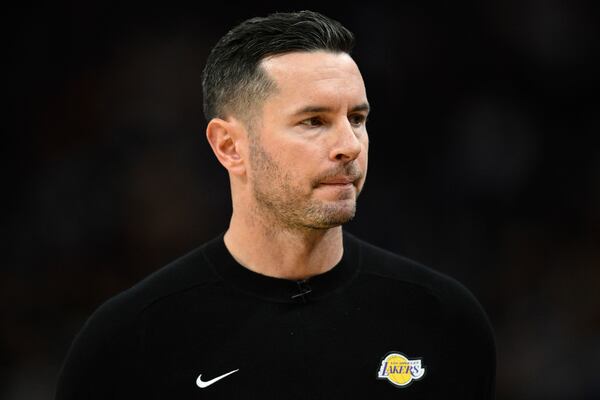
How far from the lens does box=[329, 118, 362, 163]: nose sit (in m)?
2.54

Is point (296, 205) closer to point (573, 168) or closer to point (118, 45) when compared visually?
point (118, 45)

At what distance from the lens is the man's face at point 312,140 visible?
255cm

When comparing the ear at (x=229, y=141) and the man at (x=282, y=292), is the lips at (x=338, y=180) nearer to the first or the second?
the man at (x=282, y=292)

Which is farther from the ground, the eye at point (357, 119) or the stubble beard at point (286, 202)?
the eye at point (357, 119)

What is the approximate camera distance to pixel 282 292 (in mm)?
2744

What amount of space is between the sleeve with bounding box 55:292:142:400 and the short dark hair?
736 mm

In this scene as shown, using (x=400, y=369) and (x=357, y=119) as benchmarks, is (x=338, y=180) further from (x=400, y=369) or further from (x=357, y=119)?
(x=400, y=369)

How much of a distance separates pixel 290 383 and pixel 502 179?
12.1ft

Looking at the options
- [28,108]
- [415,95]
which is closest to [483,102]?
[415,95]

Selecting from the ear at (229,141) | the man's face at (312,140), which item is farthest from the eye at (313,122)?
the ear at (229,141)

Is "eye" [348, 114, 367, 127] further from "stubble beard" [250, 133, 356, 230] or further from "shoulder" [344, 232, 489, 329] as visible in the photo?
"shoulder" [344, 232, 489, 329]

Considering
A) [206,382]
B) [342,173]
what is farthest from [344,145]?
[206,382]

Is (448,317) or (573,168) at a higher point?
(448,317)

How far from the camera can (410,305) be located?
9.37 feet
